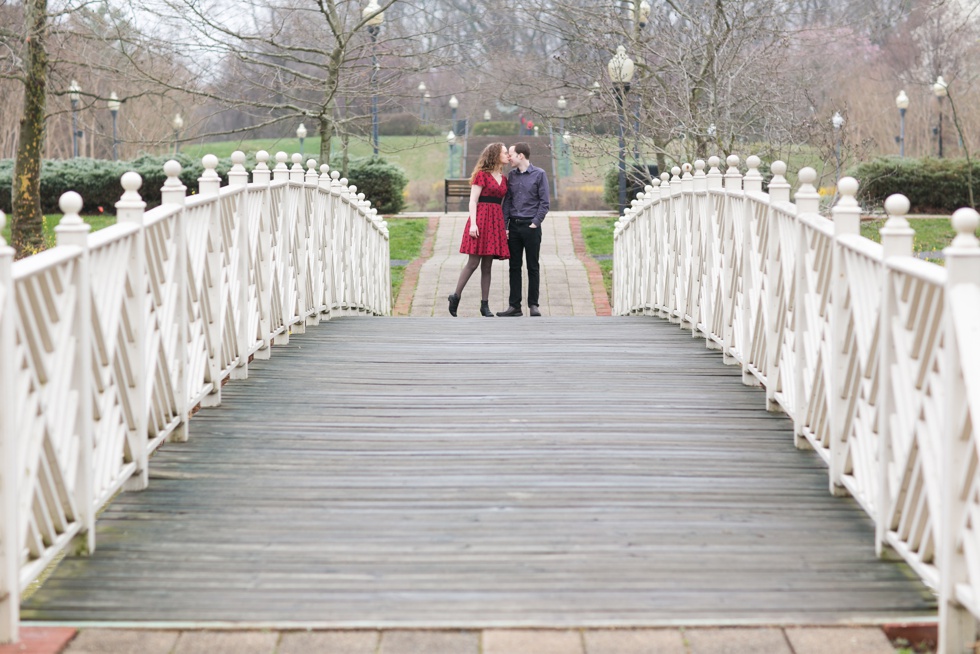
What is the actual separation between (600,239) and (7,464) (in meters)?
19.8

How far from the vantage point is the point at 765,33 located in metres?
17.7

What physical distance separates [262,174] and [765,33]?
11551 mm

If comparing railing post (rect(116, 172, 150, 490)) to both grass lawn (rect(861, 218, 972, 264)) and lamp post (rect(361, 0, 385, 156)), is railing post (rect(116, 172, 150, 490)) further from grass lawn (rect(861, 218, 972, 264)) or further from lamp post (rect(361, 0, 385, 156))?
grass lawn (rect(861, 218, 972, 264))

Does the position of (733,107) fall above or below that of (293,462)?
above

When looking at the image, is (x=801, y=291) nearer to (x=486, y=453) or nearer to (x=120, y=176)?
(x=486, y=453)

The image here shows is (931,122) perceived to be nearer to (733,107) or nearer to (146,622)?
(733,107)

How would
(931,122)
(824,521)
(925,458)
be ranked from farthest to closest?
(931,122) < (824,521) < (925,458)

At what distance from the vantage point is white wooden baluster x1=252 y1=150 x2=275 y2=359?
25.2 ft

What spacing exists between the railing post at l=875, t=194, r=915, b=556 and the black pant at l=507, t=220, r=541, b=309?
306 inches

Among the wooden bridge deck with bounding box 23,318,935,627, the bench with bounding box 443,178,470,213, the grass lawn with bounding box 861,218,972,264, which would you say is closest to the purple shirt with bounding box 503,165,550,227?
the wooden bridge deck with bounding box 23,318,935,627

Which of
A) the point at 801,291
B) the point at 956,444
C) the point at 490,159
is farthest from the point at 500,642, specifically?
the point at 490,159

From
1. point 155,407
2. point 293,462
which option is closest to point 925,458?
point 293,462

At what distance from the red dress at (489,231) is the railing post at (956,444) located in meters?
8.40

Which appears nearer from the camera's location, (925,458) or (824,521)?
(925,458)
